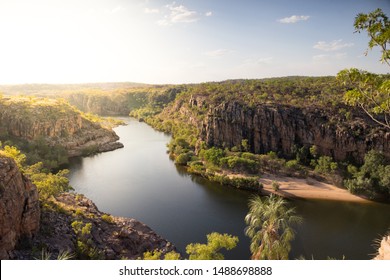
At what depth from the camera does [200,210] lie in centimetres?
2691

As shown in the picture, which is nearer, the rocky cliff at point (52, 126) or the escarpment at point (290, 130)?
the escarpment at point (290, 130)

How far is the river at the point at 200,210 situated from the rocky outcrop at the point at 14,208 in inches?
392

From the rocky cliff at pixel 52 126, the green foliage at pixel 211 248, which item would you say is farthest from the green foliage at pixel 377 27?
the rocky cliff at pixel 52 126

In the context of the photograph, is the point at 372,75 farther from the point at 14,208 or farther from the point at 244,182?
the point at 244,182

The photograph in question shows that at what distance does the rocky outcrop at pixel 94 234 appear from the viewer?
1501cm

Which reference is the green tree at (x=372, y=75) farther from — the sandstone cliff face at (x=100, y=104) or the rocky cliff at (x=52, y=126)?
the sandstone cliff face at (x=100, y=104)

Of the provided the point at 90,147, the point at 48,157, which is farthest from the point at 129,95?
the point at 48,157

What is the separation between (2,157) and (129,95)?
103002 millimetres

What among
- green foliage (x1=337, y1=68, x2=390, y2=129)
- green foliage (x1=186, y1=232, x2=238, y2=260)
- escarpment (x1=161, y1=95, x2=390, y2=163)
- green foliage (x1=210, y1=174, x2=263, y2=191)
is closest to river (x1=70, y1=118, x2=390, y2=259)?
green foliage (x1=210, y1=174, x2=263, y2=191)

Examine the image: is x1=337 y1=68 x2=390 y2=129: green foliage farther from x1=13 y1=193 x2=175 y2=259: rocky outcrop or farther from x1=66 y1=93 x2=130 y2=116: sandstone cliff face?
x1=66 y1=93 x2=130 y2=116: sandstone cliff face

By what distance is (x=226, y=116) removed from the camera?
44594 mm

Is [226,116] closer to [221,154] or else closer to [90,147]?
[221,154]

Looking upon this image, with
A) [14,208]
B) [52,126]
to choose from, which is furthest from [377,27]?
[52,126]

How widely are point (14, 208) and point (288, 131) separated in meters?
35.1
